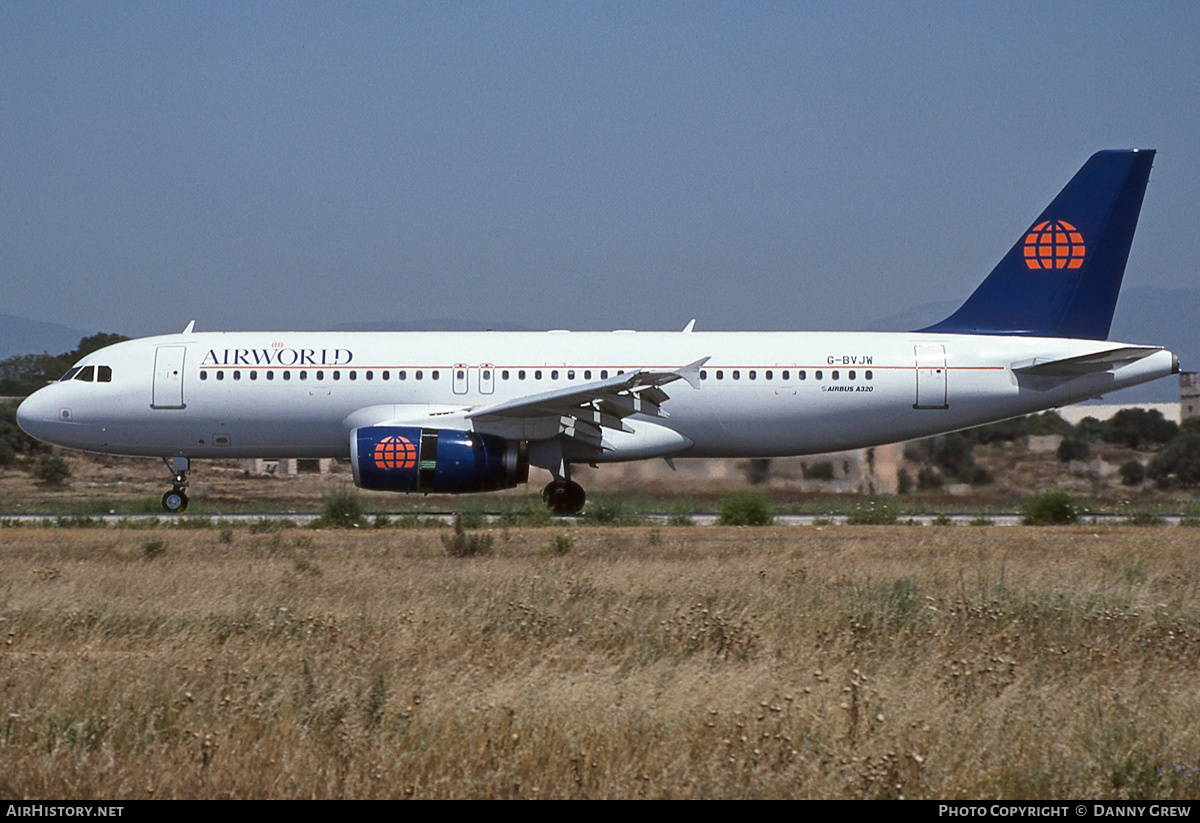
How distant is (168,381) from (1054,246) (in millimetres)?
16734

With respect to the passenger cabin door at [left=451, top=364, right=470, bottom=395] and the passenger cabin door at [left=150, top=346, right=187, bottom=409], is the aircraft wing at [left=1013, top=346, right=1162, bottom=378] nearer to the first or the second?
the passenger cabin door at [left=451, top=364, right=470, bottom=395]

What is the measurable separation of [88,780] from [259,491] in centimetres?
2712

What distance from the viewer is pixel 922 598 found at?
10562mm

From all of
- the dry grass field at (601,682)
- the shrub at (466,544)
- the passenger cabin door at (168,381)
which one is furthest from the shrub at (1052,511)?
the passenger cabin door at (168,381)

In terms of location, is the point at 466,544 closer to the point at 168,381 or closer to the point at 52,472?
the point at 168,381

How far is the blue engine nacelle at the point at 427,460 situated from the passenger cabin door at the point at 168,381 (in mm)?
3959

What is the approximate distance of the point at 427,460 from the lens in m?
20.5

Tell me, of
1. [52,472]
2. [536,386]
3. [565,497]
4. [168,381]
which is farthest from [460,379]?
[52,472]

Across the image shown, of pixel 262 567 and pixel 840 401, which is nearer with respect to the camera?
pixel 262 567

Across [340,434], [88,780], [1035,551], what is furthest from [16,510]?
[88,780]

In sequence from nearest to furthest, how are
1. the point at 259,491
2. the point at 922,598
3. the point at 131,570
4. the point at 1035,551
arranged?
1. the point at 922,598
2. the point at 131,570
3. the point at 1035,551
4. the point at 259,491

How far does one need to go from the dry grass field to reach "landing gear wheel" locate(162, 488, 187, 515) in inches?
411

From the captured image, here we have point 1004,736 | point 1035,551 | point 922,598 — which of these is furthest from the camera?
point 1035,551

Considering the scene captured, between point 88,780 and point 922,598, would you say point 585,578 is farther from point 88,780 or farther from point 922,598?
point 88,780
